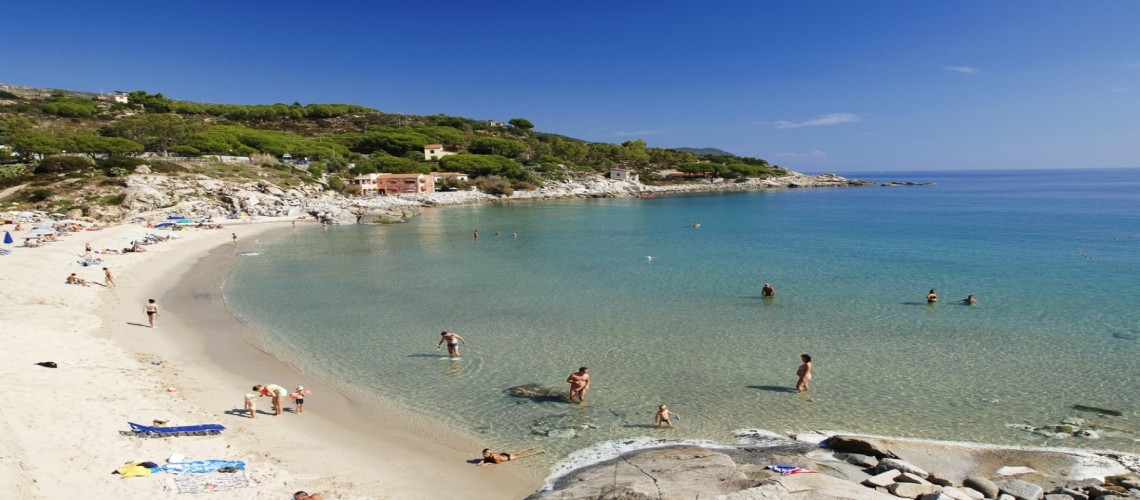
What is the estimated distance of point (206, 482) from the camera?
29.2 feet

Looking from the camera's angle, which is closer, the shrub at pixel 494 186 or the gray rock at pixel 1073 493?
the gray rock at pixel 1073 493

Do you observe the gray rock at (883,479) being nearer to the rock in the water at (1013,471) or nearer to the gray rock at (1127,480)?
the rock in the water at (1013,471)

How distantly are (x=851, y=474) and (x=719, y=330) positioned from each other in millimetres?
10445

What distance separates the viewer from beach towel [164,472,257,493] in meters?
8.70

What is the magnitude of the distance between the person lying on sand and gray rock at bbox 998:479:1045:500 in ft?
23.4

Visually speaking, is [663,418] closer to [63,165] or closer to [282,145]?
[63,165]

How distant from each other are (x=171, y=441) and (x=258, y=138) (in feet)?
290

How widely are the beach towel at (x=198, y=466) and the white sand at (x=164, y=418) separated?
21cm

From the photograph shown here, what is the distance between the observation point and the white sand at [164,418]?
8953 mm

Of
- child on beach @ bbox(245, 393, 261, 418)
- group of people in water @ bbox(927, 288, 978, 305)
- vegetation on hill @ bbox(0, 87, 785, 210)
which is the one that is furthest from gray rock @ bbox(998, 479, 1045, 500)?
vegetation on hill @ bbox(0, 87, 785, 210)

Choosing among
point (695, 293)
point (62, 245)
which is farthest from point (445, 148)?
point (695, 293)

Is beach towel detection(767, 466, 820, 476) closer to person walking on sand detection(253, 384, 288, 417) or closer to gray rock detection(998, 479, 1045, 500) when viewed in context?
gray rock detection(998, 479, 1045, 500)

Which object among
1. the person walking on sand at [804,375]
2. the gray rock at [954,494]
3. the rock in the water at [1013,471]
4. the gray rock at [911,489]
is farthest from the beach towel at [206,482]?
the rock in the water at [1013,471]

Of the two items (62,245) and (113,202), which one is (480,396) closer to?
(62,245)
